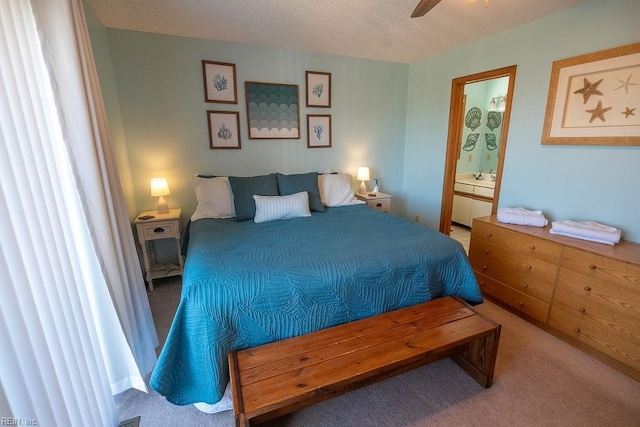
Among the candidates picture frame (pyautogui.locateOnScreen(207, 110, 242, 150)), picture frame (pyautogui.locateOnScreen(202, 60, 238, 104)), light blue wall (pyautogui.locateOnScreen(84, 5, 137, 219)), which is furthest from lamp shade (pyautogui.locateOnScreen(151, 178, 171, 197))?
picture frame (pyautogui.locateOnScreen(202, 60, 238, 104))

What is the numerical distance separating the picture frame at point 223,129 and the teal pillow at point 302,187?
0.68 m

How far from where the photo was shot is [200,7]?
2.19 metres

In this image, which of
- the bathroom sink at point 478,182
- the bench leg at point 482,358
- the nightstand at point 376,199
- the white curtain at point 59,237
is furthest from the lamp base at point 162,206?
the bathroom sink at point 478,182

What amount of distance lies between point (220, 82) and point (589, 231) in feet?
11.3

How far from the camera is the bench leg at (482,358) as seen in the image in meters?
1.58

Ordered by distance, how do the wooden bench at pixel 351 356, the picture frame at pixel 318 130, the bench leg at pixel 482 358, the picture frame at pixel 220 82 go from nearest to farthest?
the wooden bench at pixel 351 356
the bench leg at pixel 482 358
the picture frame at pixel 220 82
the picture frame at pixel 318 130

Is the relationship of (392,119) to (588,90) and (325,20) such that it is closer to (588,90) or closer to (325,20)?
(325,20)

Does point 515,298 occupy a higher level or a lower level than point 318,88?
lower

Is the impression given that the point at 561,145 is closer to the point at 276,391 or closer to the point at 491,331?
the point at 491,331

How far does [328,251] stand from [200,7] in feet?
6.98

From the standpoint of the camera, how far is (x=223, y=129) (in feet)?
10.1

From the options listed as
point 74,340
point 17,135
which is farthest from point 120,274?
point 17,135

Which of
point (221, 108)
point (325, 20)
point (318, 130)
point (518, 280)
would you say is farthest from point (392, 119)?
point (518, 280)

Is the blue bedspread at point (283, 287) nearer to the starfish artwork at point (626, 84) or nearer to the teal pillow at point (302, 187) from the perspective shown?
the teal pillow at point (302, 187)
